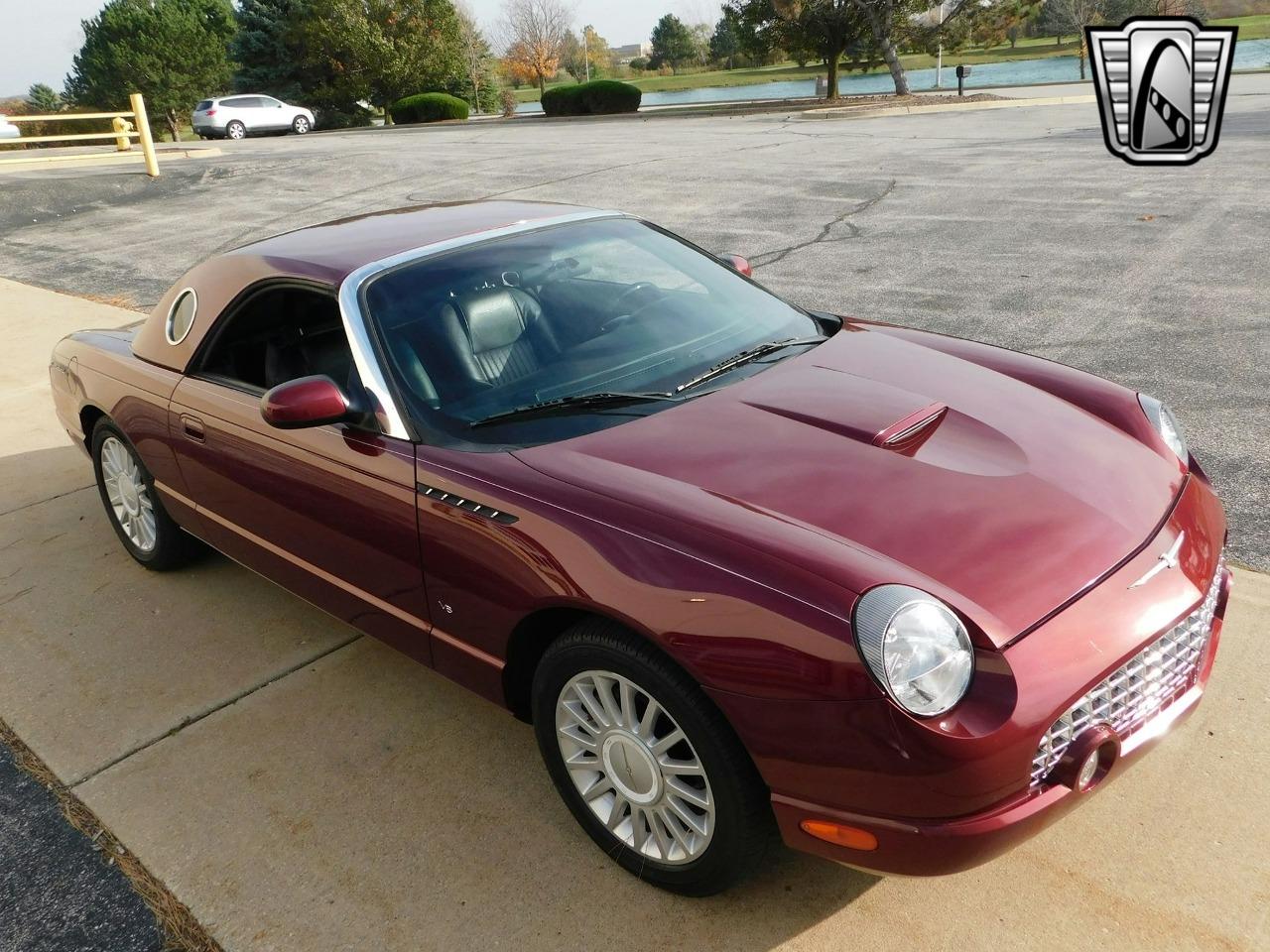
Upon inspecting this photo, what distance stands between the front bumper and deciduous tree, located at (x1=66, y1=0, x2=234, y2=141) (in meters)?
45.9

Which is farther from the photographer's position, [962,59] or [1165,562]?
[962,59]

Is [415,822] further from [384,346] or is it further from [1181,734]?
[1181,734]

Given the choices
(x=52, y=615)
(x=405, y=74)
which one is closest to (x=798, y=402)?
(x=52, y=615)

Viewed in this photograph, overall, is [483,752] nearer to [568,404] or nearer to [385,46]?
[568,404]

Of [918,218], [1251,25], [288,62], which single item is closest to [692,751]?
[918,218]

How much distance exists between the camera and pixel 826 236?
35.6 ft

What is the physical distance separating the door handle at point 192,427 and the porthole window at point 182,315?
342 millimetres

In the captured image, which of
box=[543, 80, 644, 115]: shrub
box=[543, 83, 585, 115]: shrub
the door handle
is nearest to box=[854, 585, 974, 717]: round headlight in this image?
the door handle

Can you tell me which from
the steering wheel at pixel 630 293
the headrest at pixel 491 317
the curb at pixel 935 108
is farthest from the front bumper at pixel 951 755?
the curb at pixel 935 108

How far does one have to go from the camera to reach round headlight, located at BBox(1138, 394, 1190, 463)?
3.13 metres

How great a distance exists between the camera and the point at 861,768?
214 centimetres

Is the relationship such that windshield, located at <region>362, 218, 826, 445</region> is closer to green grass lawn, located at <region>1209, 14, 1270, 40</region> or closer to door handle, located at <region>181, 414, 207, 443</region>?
door handle, located at <region>181, 414, 207, 443</region>

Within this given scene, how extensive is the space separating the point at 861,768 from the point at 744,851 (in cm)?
41

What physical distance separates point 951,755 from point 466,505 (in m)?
1.37
